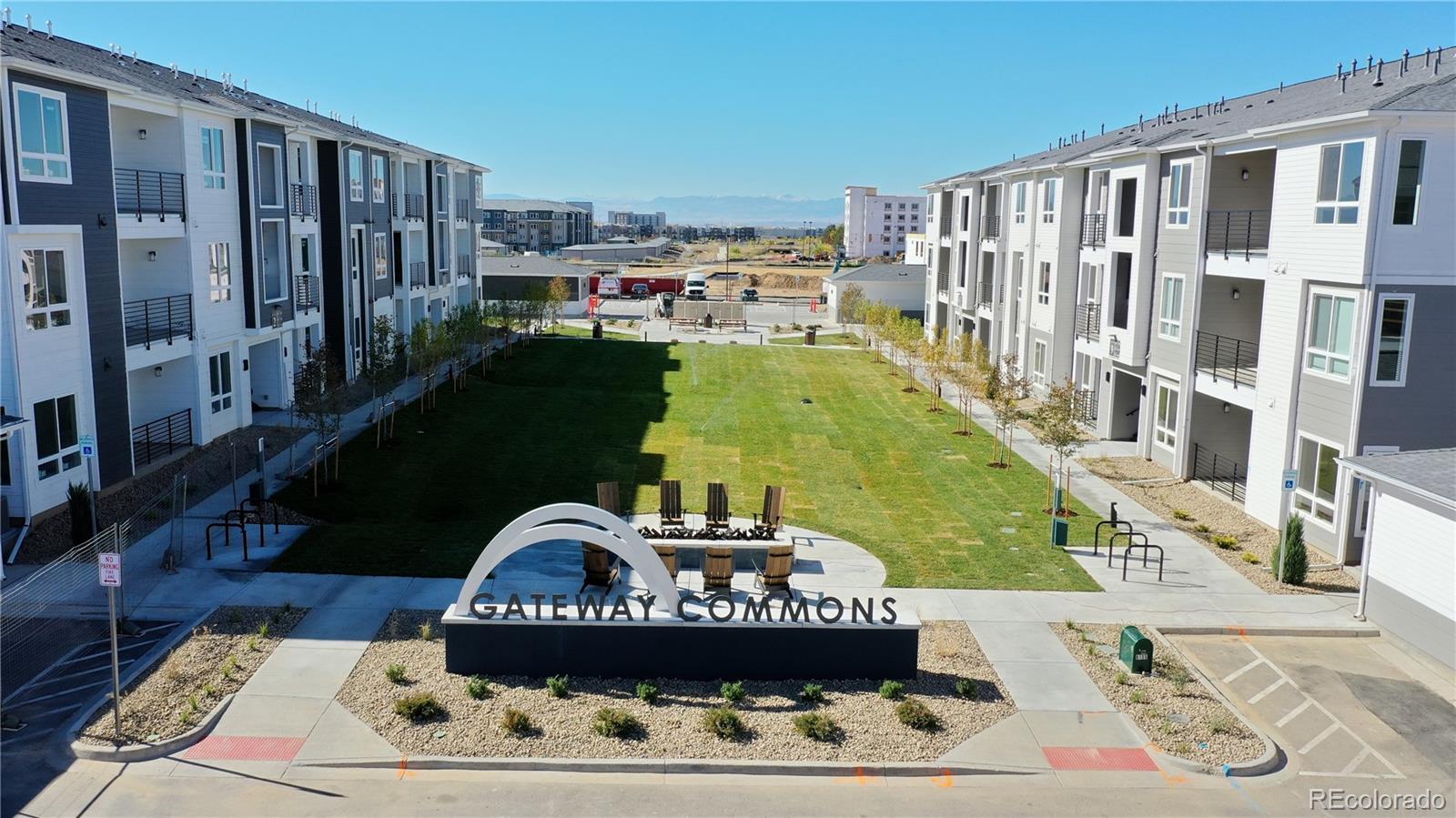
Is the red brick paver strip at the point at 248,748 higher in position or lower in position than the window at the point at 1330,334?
lower

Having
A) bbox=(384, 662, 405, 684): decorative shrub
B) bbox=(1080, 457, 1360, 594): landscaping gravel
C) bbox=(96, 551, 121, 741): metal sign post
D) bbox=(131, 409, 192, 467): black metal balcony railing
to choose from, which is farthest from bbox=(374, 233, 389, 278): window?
bbox=(96, 551, 121, 741): metal sign post

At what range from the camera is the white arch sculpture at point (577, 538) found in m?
16.0

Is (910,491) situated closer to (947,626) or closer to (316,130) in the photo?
(947,626)

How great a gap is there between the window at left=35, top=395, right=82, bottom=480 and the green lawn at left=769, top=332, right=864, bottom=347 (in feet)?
142

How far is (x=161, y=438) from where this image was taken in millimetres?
28203

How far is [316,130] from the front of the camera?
3591 cm

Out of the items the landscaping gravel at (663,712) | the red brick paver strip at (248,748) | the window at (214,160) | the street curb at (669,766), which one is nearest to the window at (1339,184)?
the landscaping gravel at (663,712)

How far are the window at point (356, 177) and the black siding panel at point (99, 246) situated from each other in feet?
51.6

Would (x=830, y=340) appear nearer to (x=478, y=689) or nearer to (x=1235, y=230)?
(x=1235, y=230)

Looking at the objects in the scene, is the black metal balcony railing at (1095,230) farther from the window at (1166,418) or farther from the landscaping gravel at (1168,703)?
the landscaping gravel at (1168,703)

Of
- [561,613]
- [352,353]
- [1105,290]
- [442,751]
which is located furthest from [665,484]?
[352,353]

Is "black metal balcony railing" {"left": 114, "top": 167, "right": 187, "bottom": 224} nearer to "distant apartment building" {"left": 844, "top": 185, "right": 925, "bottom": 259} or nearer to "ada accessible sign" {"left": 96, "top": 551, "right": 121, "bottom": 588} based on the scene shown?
"ada accessible sign" {"left": 96, "top": 551, "right": 121, "bottom": 588}

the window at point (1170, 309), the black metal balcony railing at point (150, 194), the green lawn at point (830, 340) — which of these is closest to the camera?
the black metal balcony railing at point (150, 194)
